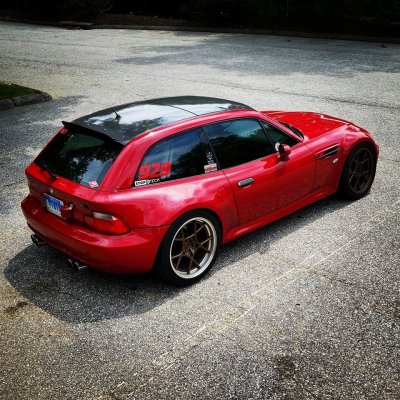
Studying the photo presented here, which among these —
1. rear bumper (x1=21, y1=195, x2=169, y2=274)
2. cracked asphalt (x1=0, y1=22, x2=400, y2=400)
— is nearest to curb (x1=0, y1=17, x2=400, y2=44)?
cracked asphalt (x1=0, y1=22, x2=400, y2=400)

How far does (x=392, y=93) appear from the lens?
11.1 meters

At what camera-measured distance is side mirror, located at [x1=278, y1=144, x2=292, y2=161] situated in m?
5.19

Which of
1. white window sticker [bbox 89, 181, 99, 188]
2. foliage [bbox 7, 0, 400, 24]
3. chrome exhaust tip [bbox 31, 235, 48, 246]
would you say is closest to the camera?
white window sticker [bbox 89, 181, 99, 188]

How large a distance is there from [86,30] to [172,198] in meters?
21.7

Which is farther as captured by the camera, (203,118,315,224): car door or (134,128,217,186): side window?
(203,118,315,224): car door

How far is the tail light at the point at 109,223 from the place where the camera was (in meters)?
4.21

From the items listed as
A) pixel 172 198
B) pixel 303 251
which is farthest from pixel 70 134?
pixel 303 251

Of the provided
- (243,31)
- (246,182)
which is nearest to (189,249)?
(246,182)

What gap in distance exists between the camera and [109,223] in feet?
13.9

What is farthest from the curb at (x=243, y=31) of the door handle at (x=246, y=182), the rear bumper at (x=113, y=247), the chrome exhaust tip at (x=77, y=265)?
the chrome exhaust tip at (x=77, y=265)

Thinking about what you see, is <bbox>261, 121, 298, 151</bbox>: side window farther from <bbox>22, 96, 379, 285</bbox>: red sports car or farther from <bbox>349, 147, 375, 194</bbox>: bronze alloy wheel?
<bbox>349, 147, 375, 194</bbox>: bronze alloy wheel

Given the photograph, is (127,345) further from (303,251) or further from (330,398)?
(303,251)

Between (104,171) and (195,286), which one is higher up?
(104,171)

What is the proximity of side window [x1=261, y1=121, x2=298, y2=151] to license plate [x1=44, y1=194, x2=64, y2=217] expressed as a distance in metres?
2.18
